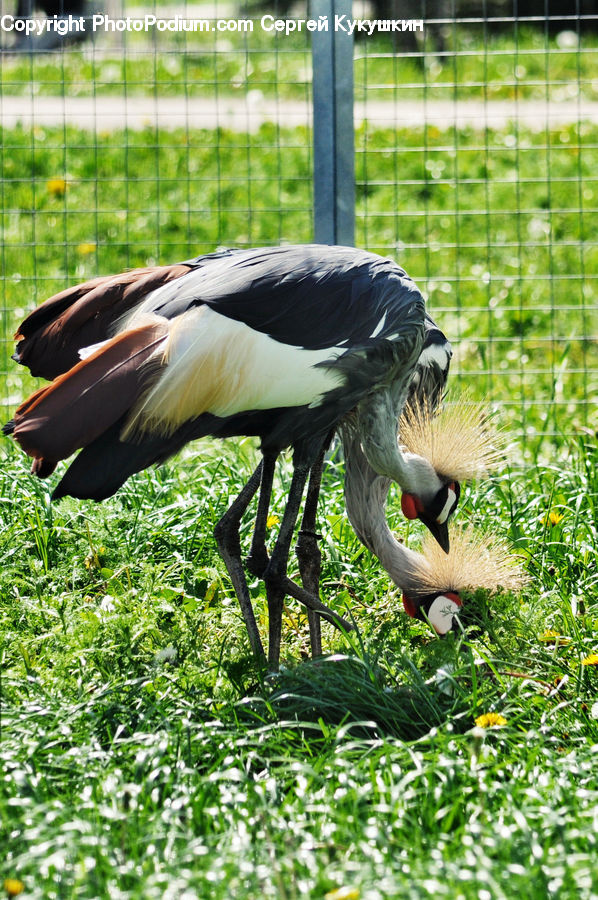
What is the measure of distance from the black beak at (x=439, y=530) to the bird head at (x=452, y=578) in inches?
4.1

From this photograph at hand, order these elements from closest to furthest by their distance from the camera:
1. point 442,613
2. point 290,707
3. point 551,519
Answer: point 290,707, point 442,613, point 551,519

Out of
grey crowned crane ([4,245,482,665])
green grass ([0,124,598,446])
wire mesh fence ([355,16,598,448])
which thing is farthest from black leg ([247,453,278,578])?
green grass ([0,124,598,446])

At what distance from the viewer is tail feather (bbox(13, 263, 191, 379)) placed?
3.60 m

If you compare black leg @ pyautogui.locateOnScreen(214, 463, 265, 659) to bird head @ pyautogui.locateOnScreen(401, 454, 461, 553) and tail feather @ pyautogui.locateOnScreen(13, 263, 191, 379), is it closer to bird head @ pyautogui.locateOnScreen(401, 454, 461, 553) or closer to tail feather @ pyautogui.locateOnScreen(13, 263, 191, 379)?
bird head @ pyautogui.locateOnScreen(401, 454, 461, 553)

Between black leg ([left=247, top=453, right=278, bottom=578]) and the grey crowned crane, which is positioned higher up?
the grey crowned crane

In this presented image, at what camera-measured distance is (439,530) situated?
3783 millimetres

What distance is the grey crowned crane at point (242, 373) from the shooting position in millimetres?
3148

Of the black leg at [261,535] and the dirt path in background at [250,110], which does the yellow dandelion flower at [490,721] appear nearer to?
the black leg at [261,535]

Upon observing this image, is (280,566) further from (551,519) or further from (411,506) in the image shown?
(551,519)

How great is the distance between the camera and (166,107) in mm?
9359

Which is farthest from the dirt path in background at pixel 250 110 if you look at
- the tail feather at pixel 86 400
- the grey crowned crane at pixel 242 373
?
the tail feather at pixel 86 400

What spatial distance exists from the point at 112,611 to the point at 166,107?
6.77 m

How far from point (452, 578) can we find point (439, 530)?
0.29 meters

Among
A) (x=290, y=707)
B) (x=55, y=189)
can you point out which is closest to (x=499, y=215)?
(x=55, y=189)
